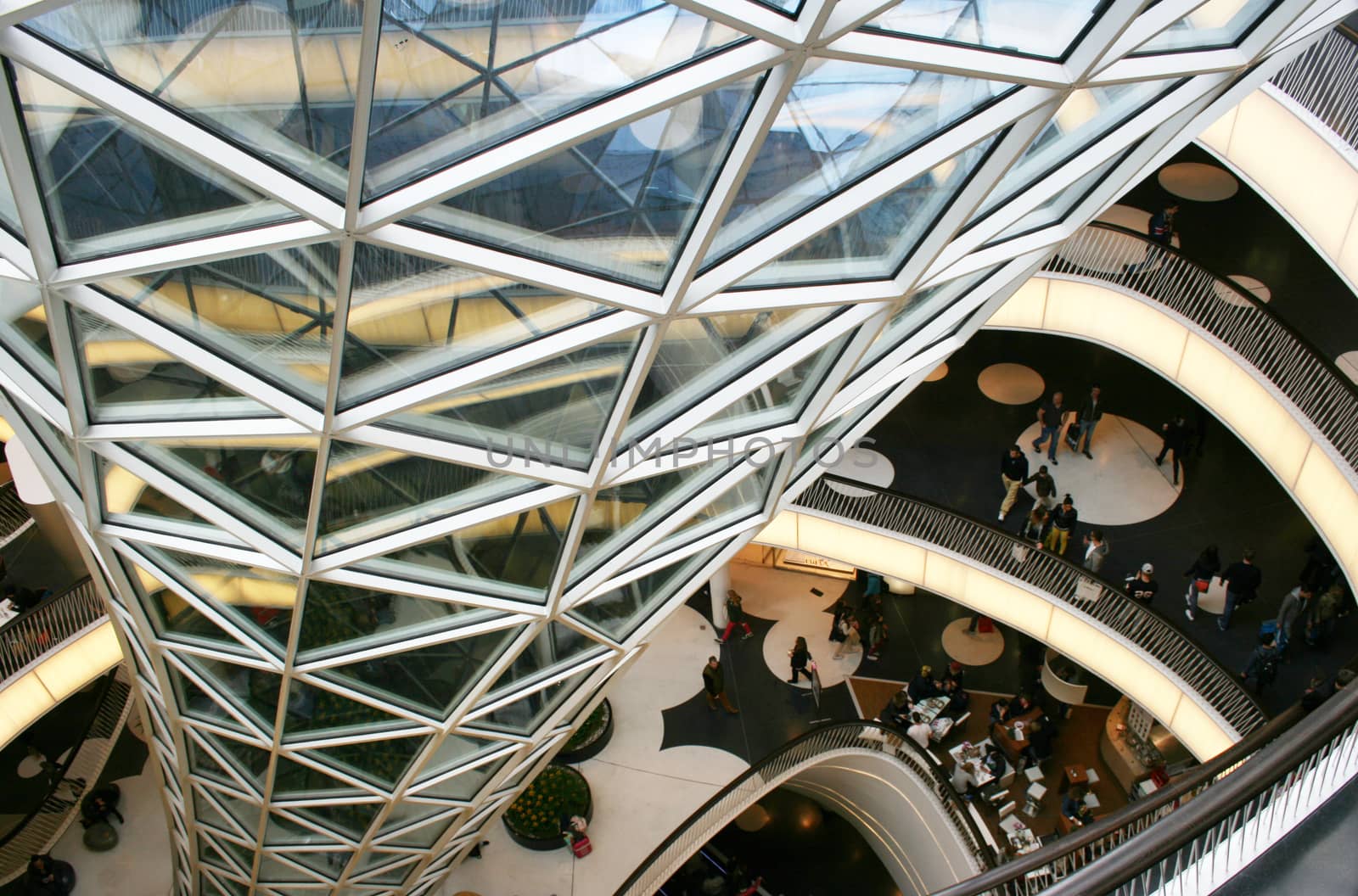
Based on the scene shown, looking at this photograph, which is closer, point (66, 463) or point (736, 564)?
point (66, 463)

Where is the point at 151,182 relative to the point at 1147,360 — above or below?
below

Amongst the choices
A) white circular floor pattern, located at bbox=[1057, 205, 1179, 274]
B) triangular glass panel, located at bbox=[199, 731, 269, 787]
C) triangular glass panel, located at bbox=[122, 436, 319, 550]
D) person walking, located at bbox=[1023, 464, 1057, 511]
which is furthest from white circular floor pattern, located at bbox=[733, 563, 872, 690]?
triangular glass panel, located at bbox=[122, 436, 319, 550]

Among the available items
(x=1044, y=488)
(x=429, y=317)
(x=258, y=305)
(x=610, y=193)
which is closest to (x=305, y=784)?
(x=258, y=305)

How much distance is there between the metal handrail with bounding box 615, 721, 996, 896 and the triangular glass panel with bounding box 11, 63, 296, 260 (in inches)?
804

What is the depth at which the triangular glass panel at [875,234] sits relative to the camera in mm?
11586

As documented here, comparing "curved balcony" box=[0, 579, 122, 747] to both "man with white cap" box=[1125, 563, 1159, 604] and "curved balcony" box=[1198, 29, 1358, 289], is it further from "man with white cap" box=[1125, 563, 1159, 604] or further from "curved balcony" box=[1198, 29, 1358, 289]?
"curved balcony" box=[1198, 29, 1358, 289]

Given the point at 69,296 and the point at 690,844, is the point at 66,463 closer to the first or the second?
the point at 69,296

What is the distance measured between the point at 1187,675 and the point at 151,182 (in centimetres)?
2178

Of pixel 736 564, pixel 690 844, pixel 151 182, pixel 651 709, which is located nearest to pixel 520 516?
pixel 151 182

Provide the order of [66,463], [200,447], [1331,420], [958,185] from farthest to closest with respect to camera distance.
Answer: [1331,420] < [66,463] < [200,447] < [958,185]

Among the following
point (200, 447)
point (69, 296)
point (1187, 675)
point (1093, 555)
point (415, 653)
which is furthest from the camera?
point (1093, 555)

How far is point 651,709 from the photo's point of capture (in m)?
31.6

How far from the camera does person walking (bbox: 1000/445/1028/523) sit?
2805 centimetres

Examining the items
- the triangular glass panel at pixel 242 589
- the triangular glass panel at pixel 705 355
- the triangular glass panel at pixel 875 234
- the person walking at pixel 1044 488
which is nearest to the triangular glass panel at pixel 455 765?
the triangular glass panel at pixel 242 589
